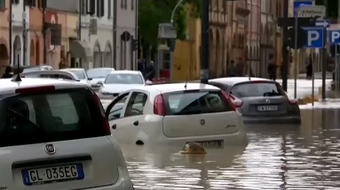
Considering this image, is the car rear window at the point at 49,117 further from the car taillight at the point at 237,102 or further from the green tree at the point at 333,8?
the green tree at the point at 333,8

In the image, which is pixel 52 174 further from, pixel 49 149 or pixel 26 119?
pixel 26 119

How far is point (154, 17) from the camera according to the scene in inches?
3177

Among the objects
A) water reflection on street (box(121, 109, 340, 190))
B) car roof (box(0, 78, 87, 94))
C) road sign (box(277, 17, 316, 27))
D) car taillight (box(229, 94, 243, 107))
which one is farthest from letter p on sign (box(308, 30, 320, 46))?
car roof (box(0, 78, 87, 94))

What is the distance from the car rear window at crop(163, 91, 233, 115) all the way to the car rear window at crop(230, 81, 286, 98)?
8.25 metres

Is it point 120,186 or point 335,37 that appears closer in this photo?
point 120,186

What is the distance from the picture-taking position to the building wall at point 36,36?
193 ft

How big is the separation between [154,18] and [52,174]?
71.5 m

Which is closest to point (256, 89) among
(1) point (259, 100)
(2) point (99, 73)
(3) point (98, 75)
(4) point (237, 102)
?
(1) point (259, 100)

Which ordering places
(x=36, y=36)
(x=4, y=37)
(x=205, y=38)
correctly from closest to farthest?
(x=205, y=38)
(x=4, y=37)
(x=36, y=36)

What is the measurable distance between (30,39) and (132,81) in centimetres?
1670

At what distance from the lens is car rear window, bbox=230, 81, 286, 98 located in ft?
89.2

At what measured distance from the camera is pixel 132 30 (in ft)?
254

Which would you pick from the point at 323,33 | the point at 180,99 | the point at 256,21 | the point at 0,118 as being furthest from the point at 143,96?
the point at 256,21

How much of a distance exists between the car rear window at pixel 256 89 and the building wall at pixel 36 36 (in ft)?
105
